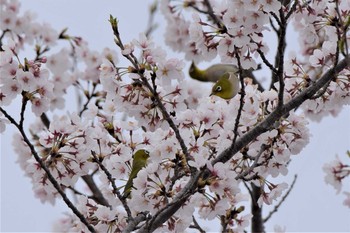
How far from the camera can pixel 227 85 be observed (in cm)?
321

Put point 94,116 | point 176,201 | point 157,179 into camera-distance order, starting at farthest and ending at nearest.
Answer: point 94,116 < point 157,179 < point 176,201

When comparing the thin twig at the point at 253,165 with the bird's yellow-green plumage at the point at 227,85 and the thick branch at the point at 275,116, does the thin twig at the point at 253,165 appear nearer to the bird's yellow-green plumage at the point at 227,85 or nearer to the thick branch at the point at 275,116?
the thick branch at the point at 275,116

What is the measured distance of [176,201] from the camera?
300 centimetres

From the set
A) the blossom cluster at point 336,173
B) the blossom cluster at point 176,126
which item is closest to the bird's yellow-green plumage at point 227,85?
the blossom cluster at point 176,126

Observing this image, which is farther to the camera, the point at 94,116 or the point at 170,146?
the point at 94,116

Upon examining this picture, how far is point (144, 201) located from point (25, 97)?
2.63 ft

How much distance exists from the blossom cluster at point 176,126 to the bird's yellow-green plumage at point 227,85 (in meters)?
0.09

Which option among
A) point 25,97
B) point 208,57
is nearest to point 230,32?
point 208,57

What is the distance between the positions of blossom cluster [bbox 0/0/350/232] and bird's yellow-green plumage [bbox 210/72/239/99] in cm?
9

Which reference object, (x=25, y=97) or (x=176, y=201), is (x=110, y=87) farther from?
(x=176, y=201)

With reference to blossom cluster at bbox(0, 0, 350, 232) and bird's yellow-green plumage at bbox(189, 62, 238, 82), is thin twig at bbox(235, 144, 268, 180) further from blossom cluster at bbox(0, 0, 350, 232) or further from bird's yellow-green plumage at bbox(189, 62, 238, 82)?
bird's yellow-green plumage at bbox(189, 62, 238, 82)

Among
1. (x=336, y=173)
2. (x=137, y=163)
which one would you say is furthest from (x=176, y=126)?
(x=336, y=173)

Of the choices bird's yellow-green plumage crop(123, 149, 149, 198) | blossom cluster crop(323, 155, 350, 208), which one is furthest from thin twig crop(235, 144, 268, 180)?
blossom cluster crop(323, 155, 350, 208)

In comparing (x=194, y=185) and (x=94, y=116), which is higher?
(x=94, y=116)
